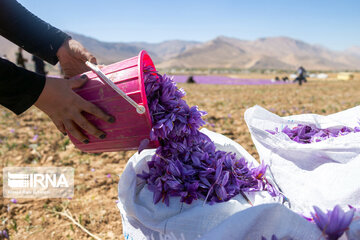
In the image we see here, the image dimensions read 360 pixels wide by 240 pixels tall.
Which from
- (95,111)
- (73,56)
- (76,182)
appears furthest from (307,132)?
(76,182)

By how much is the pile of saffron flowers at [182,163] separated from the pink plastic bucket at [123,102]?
0.32 feet

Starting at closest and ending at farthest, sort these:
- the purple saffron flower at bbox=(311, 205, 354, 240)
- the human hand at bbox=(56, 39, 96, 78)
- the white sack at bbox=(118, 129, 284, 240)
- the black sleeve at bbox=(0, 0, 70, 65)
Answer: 1. the purple saffron flower at bbox=(311, 205, 354, 240)
2. the white sack at bbox=(118, 129, 284, 240)
3. the black sleeve at bbox=(0, 0, 70, 65)
4. the human hand at bbox=(56, 39, 96, 78)

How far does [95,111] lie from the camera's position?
1344 mm

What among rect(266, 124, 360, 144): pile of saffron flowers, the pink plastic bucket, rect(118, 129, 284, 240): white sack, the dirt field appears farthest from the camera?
the dirt field

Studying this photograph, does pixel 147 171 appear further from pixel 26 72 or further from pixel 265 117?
pixel 265 117

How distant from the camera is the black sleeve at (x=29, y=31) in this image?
1.63 m

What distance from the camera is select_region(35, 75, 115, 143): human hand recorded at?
127 cm

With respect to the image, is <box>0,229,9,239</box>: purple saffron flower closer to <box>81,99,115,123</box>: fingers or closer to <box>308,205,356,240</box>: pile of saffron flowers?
<box>81,99,115,123</box>: fingers

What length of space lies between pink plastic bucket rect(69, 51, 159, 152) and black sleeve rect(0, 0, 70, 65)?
54 cm

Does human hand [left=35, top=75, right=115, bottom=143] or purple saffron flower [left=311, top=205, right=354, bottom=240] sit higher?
human hand [left=35, top=75, right=115, bottom=143]

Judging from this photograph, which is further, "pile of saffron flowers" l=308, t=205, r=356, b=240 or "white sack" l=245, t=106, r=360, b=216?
"white sack" l=245, t=106, r=360, b=216

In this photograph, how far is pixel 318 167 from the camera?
5.39 ft

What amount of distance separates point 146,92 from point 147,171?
0.54 metres

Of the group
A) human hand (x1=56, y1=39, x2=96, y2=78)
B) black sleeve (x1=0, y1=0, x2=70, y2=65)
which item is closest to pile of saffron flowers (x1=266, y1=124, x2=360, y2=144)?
human hand (x1=56, y1=39, x2=96, y2=78)
